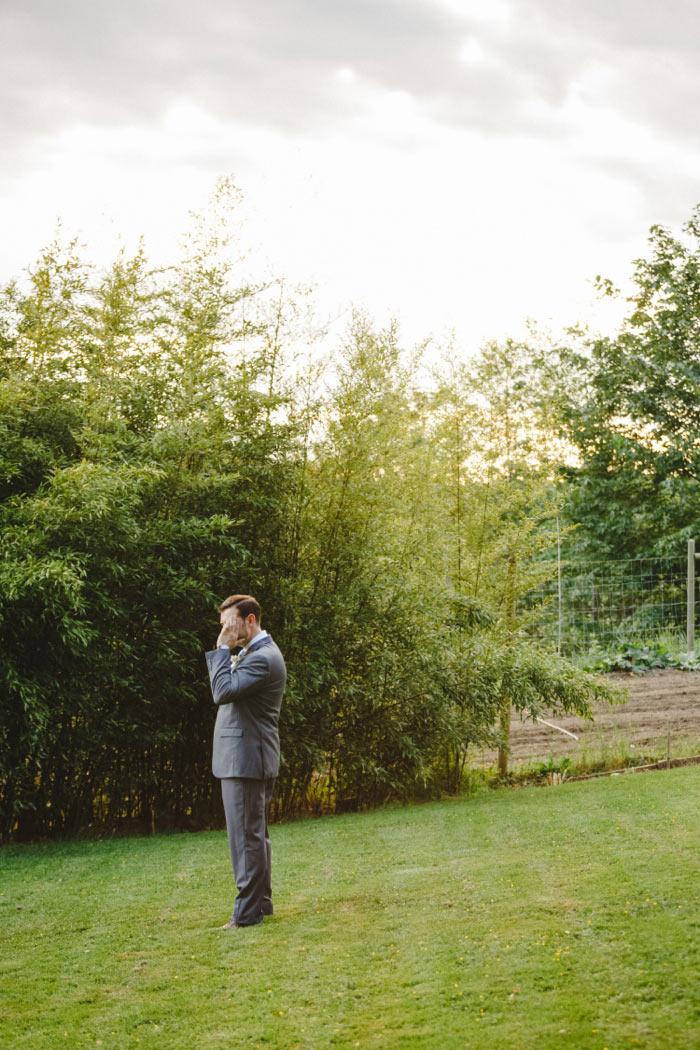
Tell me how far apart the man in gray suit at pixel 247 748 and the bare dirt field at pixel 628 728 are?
17.3 ft

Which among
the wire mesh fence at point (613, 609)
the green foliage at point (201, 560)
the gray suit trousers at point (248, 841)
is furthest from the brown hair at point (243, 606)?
the wire mesh fence at point (613, 609)

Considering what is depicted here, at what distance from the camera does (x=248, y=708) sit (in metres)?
3.88

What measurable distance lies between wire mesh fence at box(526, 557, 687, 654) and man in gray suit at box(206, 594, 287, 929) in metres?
10.0

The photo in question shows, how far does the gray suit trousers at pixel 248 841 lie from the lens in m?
3.83

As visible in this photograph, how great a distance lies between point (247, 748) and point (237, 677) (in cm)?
31

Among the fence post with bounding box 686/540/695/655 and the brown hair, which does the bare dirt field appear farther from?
the brown hair

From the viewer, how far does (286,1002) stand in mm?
2982

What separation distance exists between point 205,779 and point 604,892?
3.93m

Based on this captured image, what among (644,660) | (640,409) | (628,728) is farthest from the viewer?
(640,409)

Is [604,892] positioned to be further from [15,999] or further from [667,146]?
[667,146]

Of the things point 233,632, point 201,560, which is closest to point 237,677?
point 233,632

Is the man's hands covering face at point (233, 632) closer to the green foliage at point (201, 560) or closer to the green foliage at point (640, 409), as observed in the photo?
the green foliage at point (201, 560)

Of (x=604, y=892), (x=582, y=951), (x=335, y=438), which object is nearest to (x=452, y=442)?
(x=335, y=438)

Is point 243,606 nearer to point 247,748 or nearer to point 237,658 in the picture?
point 237,658
